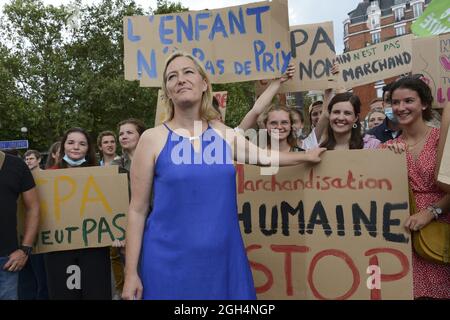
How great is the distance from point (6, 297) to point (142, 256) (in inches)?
50.5

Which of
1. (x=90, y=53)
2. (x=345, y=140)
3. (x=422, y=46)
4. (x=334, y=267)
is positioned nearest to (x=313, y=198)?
(x=334, y=267)

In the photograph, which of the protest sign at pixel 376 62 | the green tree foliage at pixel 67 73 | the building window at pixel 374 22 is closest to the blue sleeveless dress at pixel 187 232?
the protest sign at pixel 376 62

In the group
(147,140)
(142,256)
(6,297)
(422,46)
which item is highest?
(422,46)

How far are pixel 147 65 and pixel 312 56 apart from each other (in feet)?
4.20

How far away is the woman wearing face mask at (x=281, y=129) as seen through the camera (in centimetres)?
294

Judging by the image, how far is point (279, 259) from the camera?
2523 millimetres

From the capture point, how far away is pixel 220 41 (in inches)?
133

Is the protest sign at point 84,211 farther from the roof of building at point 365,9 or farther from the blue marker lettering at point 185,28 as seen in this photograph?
the roof of building at point 365,9

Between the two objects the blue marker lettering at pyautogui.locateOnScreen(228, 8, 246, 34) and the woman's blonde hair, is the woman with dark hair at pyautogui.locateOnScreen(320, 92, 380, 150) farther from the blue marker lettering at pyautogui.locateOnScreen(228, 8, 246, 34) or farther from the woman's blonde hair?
the woman's blonde hair

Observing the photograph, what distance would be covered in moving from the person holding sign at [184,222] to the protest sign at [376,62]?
3.52m

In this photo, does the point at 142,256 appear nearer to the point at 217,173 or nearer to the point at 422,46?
the point at 217,173

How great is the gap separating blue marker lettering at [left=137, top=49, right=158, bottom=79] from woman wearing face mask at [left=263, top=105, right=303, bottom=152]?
1015mm

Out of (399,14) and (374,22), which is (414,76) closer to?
(399,14)
